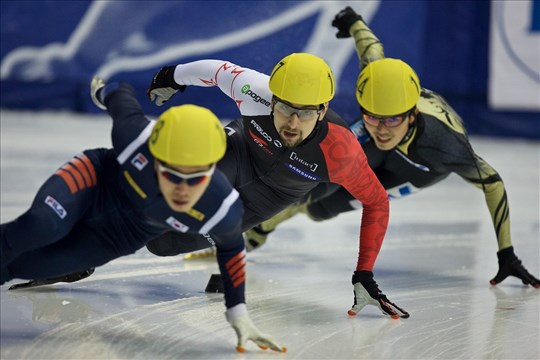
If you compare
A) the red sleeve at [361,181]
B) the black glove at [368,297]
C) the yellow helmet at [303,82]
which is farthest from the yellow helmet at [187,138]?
the black glove at [368,297]

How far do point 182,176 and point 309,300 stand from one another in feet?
5.03

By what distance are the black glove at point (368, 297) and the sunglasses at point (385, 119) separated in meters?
0.75

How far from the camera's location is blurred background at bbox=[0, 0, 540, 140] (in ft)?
30.0

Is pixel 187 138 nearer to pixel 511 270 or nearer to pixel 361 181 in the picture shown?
pixel 361 181

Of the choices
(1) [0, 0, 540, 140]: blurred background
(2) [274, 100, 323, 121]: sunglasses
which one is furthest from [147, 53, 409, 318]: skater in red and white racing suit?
(1) [0, 0, 540, 140]: blurred background

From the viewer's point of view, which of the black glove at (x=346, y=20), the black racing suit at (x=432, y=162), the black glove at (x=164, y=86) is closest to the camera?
the black glove at (x=164, y=86)

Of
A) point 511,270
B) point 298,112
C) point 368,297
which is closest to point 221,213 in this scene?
point 298,112

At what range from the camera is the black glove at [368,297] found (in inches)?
164

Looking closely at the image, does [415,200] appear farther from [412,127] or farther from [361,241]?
[361,241]

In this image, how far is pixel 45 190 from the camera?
3.37 m

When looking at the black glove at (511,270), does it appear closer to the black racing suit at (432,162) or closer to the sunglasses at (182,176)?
the black racing suit at (432,162)

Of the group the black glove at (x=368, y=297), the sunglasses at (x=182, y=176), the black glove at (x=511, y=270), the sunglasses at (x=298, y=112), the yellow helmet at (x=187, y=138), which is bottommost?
the black glove at (x=511, y=270)

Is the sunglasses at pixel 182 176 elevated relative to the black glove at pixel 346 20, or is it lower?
lower

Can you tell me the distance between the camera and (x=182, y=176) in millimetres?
3141
